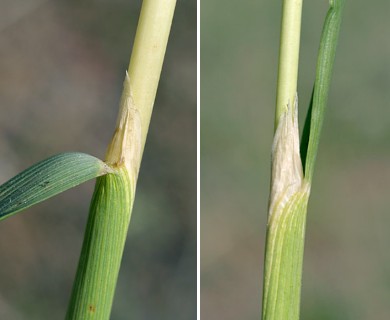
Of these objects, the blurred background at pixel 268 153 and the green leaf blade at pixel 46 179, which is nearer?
the green leaf blade at pixel 46 179

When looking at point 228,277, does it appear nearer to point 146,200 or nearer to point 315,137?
point 146,200

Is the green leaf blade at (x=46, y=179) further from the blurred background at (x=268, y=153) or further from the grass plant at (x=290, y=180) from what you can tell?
the blurred background at (x=268, y=153)

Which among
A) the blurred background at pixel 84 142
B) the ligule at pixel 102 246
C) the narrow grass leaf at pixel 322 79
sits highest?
the blurred background at pixel 84 142

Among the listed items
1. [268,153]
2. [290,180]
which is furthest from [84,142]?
[290,180]

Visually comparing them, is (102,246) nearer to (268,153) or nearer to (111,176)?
(111,176)

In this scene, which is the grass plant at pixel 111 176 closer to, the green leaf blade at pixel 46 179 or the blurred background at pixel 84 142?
the green leaf blade at pixel 46 179

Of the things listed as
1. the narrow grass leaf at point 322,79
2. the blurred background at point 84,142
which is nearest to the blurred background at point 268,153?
the blurred background at point 84,142

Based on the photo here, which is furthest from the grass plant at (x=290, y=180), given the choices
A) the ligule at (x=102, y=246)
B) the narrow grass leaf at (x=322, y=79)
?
the ligule at (x=102, y=246)

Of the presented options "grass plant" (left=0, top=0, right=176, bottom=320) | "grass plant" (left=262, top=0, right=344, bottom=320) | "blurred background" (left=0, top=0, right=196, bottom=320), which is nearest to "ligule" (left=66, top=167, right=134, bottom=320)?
"grass plant" (left=0, top=0, right=176, bottom=320)

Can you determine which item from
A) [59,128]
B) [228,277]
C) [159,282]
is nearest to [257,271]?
[228,277]

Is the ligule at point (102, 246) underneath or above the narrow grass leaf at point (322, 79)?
underneath
